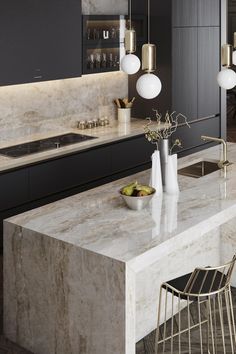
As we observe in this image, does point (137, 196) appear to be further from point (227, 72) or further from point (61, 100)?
point (61, 100)

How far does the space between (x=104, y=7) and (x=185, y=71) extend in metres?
1.22

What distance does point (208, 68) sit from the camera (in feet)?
24.4

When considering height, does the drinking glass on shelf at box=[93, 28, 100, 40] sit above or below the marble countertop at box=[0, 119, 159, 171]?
above

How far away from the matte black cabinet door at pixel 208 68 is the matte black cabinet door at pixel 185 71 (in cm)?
10

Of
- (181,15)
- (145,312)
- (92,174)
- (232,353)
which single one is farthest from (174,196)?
(181,15)

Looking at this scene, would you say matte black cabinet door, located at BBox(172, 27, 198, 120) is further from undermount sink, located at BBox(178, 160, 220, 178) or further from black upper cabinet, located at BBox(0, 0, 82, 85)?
undermount sink, located at BBox(178, 160, 220, 178)

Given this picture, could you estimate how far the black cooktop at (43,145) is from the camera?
559 centimetres

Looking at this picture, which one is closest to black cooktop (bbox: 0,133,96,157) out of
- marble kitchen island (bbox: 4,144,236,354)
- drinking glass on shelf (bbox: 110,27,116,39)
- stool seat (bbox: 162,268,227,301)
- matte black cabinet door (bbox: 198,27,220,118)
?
drinking glass on shelf (bbox: 110,27,116,39)

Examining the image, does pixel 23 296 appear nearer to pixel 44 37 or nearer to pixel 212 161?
pixel 212 161

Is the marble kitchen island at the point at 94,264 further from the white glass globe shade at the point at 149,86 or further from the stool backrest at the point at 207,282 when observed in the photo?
the white glass globe shade at the point at 149,86

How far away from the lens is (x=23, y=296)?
3.64m

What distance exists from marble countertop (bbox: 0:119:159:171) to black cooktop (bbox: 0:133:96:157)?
→ 0.30 ft

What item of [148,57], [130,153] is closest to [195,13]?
[130,153]

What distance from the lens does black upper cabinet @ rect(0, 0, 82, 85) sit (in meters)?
5.31
